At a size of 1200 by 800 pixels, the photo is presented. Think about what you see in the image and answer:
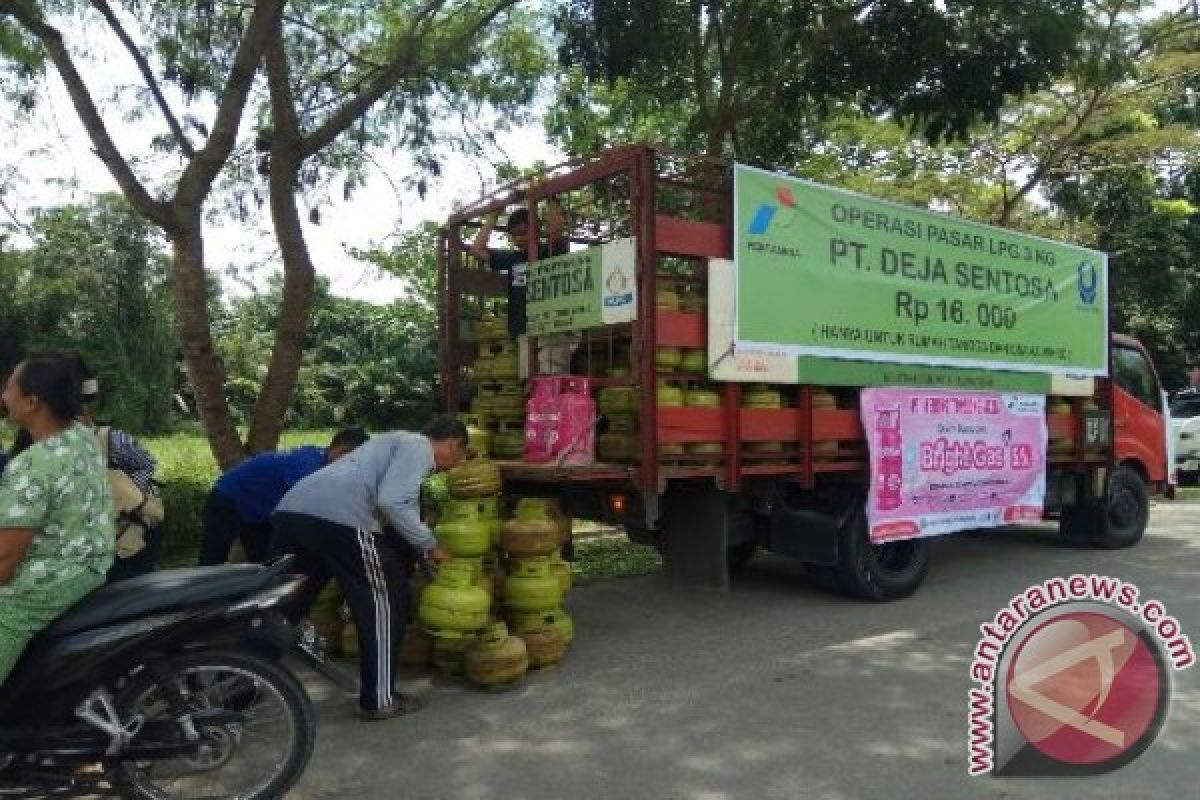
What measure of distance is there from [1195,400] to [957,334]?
12.7m

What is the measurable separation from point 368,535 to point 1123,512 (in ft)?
24.7

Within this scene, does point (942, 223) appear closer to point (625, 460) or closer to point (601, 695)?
point (625, 460)

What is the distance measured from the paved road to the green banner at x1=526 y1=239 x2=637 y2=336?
6.10 ft

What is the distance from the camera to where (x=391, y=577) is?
4.38 m

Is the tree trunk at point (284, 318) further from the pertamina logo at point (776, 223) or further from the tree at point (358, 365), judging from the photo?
the tree at point (358, 365)

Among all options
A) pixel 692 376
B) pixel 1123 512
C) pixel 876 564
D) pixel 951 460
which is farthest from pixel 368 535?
pixel 1123 512

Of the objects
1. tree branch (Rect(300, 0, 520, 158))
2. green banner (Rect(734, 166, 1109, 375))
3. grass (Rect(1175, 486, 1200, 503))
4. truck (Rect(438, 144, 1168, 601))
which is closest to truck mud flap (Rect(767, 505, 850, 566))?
truck (Rect(438, 144, 1168, 601))

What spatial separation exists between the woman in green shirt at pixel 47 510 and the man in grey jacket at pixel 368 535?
1.14 metres

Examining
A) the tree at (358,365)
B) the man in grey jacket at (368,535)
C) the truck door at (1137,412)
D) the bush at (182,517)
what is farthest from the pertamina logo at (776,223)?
the tree at (358,365)

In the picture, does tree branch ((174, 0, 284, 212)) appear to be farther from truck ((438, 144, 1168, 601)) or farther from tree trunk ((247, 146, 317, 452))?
truck ((438, 144, 1168, 601))

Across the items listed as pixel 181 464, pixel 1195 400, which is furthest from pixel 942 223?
pixel 1195 400

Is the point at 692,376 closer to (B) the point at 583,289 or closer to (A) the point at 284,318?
(B) the point at 583,289

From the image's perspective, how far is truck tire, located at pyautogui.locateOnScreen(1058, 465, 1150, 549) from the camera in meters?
8.95

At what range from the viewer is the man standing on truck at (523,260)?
6355 millimetres
